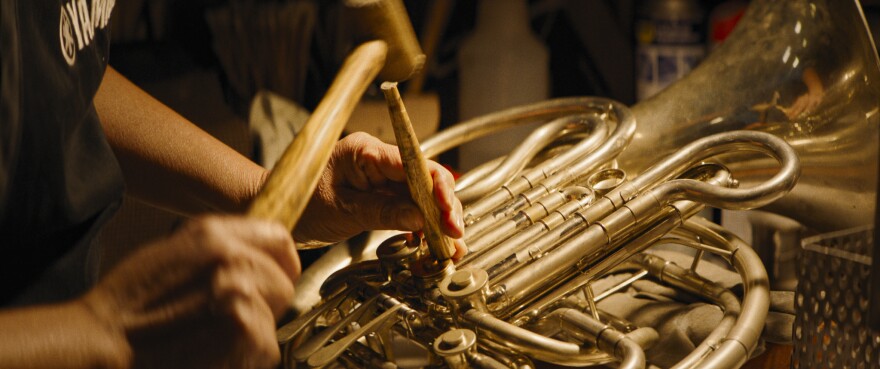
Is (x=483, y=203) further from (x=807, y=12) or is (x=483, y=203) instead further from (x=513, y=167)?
(x=807, y=12)

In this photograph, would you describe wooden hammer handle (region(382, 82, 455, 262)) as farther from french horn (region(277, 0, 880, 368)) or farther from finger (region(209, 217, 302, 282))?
finger (region(209, 217, 302, 282))

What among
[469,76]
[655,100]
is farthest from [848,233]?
[469,76]

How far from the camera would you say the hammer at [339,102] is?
38 cm

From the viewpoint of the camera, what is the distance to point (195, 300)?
324 millimetres

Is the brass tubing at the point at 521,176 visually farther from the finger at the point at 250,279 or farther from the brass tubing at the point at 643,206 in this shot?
the finger at the point at 250,279

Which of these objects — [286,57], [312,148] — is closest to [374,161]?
[312,148]

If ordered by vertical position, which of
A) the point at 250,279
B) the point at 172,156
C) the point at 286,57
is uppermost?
the point at 250,279

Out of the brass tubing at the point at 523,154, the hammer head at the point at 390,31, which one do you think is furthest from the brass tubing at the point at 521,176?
the hammer head at the point at 390,31

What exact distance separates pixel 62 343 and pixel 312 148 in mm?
145

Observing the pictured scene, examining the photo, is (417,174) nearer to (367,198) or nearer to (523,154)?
(367,198)

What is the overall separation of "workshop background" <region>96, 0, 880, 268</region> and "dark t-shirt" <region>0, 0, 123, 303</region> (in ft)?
1.57

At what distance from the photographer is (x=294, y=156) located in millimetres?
396

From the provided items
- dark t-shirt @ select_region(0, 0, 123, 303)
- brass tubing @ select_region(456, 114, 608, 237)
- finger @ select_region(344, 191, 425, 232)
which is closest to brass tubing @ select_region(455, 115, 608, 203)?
brass tubing @ select_region(456, 114, 608, 237)

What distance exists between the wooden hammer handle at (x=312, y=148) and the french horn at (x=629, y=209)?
0.14 metres
